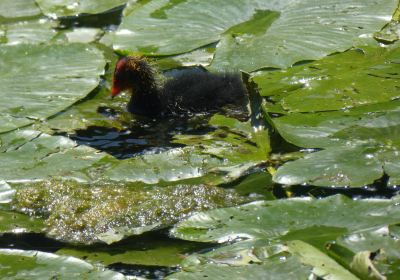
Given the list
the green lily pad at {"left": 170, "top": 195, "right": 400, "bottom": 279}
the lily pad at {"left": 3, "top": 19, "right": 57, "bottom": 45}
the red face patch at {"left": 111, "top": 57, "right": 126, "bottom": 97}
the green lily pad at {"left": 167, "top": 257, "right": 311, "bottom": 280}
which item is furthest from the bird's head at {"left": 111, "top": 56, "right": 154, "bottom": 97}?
the green lily pad at {"left": 167, "top": 257, "right": 311, "bottom": 280}

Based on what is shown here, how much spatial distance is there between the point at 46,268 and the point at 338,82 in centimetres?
158

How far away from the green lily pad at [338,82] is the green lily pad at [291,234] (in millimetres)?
829

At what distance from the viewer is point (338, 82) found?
3.65m

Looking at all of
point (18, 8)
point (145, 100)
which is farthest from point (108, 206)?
point (18, 8)

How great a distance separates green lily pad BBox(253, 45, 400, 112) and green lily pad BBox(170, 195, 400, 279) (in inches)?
32.6

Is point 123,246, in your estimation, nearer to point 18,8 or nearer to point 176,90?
point 176,90

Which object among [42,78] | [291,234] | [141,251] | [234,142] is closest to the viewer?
[291,234]

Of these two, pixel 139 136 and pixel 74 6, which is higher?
pixel 74 6

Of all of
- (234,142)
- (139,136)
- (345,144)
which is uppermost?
(345,144)

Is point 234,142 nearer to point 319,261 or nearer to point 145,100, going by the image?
point 145,100

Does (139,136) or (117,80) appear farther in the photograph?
(117,80)

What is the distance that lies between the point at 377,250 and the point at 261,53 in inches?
68.3

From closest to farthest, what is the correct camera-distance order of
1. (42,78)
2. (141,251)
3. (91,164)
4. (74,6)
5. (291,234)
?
(291,234) → (141,251) → (91,164) → (42,78) → (74,6)

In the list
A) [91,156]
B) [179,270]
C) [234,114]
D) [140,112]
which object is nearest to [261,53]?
[234,114]
